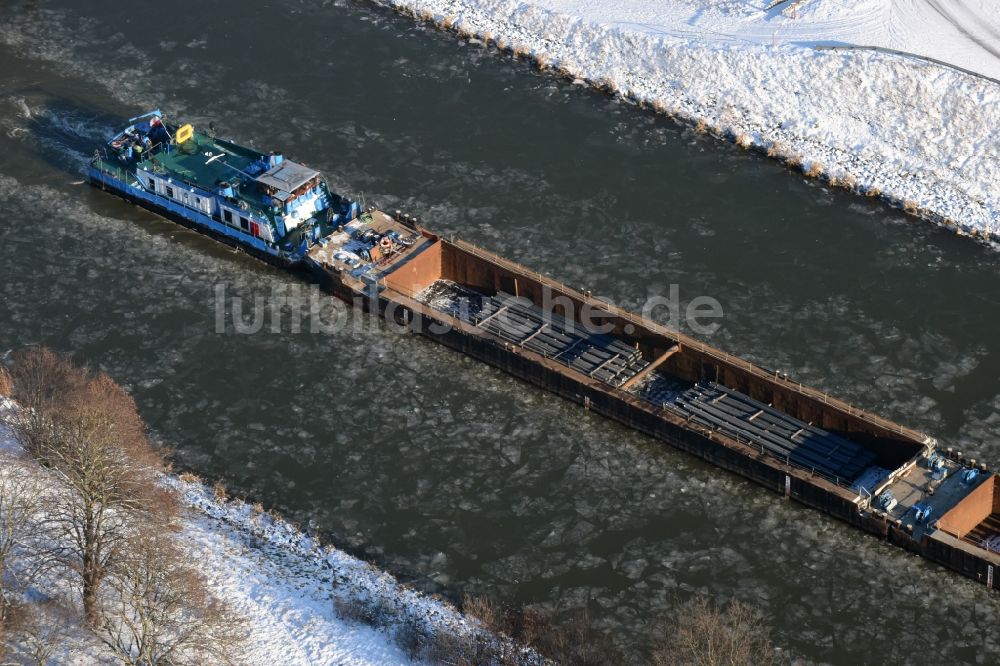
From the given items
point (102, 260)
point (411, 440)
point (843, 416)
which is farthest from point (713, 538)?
point (102, 260)

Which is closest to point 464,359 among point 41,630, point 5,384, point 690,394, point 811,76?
point 690,394

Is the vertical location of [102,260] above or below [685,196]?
below

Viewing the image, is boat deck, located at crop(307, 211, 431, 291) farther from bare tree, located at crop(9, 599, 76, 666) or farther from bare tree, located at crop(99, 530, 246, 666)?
bare tree, located at crop(9, 599, 76, 666)

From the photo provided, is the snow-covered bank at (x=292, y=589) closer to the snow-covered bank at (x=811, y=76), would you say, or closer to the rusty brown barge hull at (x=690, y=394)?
the rusty brown barge hull at (x=690, y=394)

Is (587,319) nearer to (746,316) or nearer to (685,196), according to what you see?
(746,316)

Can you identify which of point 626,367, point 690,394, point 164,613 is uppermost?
point 690,394

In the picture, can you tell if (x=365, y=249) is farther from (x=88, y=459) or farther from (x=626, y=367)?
(x=88, y=459)

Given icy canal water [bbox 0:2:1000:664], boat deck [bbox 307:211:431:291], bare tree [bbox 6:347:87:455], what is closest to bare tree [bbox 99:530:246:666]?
icy canal water [bbox 0:2:1000:664]
